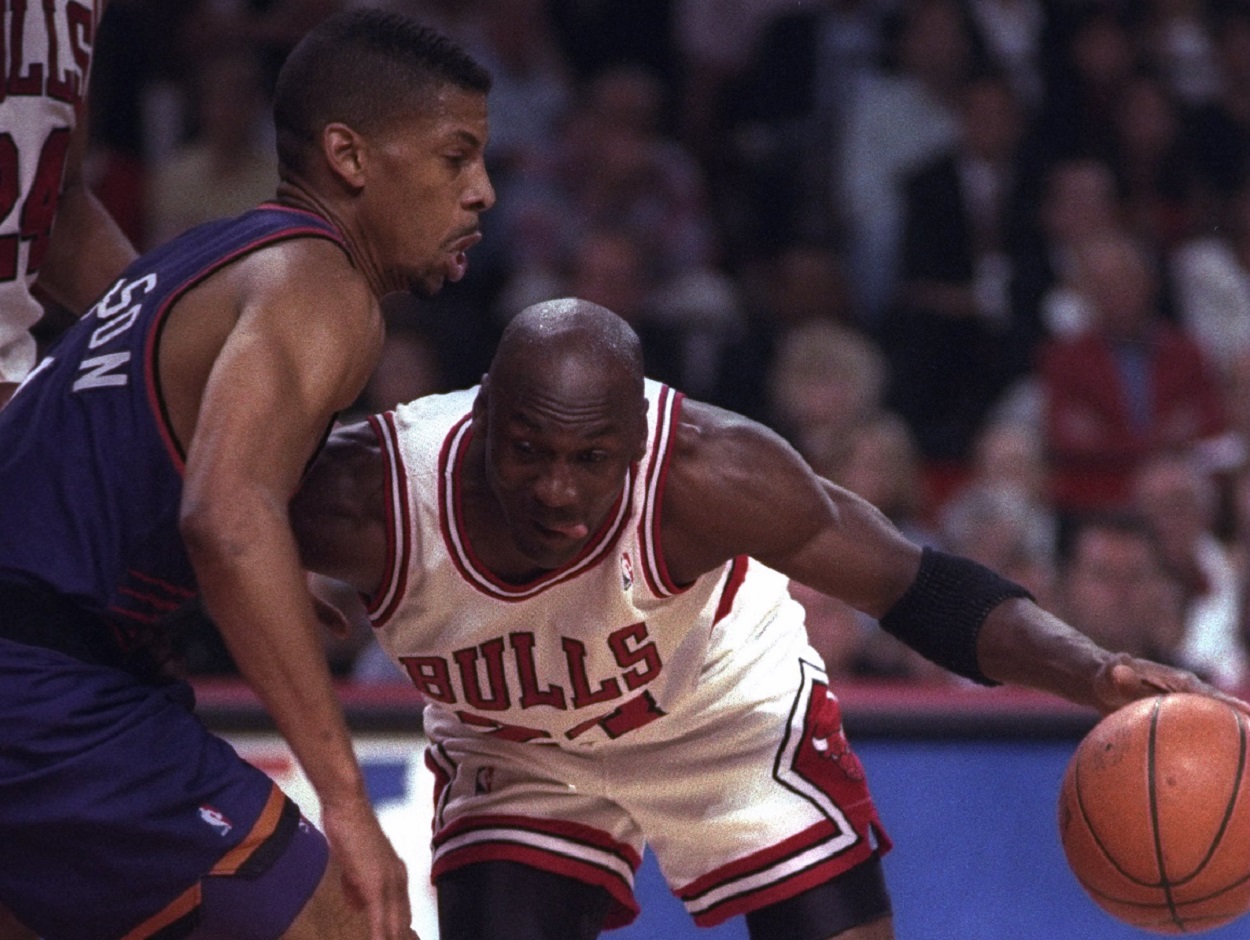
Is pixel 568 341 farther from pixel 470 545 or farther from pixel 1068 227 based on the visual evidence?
pixel 1068 227

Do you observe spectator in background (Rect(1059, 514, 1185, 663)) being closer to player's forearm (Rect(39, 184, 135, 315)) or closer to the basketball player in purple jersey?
player's forearm (Rect(39, 184, 135, 315))

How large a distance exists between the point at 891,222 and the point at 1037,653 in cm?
418

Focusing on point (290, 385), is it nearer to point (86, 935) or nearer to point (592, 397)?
point (592, 397)

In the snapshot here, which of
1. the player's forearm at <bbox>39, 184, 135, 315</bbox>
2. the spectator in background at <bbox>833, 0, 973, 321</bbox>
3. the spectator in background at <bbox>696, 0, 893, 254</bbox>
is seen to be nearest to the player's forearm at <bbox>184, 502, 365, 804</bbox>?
the player's forearm at <bbox>39, 184, 135, 315</bbox>

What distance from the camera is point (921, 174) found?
7.05 m

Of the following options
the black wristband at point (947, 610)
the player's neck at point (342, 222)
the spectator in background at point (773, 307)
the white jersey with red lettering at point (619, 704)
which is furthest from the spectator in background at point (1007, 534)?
the player's neck at point (342, 222)

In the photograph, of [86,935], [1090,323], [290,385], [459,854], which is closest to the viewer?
[290,385]

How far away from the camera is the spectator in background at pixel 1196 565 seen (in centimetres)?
570

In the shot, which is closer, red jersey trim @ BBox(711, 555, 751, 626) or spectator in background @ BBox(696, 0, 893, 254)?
red jersey trim @ BBox(711, 555, 751, 626)

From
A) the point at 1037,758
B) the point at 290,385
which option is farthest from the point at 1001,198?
the point at 290,385

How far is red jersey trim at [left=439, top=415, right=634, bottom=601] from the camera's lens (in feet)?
9.98

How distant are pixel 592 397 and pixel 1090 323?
4.19 metres

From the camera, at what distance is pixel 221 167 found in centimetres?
677

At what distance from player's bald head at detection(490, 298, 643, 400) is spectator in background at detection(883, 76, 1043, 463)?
149 inches
